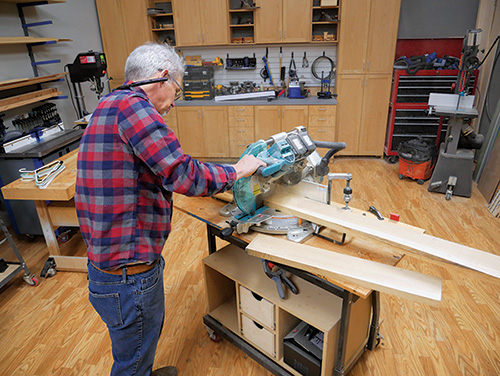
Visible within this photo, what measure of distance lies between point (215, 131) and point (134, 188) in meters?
3.86

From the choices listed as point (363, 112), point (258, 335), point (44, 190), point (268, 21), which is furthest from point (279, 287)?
point (268, 21)

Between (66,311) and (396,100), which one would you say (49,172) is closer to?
(66,311)

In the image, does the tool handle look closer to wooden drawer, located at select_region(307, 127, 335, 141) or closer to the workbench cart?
the workbench cart

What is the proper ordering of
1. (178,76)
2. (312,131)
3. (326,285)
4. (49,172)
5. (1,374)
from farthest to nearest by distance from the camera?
(312,131), (49,172), (1,374), (326,285), (178,76)

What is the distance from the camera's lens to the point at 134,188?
4.21 ft

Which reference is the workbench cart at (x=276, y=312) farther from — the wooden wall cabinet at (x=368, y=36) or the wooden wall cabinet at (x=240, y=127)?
the wooden wall cabinet at (x=368, y=36)

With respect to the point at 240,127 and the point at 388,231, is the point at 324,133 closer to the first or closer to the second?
the point at 240,127

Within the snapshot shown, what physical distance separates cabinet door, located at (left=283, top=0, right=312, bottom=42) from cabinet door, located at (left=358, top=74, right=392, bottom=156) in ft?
3.36

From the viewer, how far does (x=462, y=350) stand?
2070 millimetres

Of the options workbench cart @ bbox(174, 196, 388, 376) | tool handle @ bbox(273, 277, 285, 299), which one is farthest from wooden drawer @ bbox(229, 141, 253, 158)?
tool handle @ bbox(273, 277, 285, 299)

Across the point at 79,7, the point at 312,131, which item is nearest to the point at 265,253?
the point at 312,131

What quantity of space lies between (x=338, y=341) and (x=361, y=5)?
4.19 metres

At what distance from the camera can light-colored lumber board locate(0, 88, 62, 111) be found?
3.18 m

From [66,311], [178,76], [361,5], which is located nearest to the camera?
[178,76]
